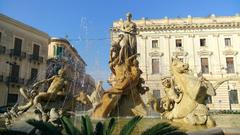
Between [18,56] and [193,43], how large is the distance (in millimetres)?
22756

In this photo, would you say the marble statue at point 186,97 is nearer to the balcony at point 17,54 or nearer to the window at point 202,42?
the balcony at point 17,54

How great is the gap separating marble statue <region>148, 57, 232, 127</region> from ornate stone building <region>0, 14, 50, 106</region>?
78.8 feet

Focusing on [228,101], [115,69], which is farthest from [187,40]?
[115,69]

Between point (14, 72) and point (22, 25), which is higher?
point (22, 25)

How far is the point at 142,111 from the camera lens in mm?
9383

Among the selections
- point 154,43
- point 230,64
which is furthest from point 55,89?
point 230,64

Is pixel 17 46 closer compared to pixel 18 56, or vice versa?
pixel 18 56

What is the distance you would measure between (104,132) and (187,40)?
122ft

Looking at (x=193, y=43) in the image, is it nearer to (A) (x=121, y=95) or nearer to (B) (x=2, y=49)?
(B) (x=2, y=49)

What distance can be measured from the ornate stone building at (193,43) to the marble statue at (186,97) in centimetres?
2924

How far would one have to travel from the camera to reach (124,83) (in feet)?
30.2

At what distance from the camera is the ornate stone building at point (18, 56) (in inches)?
1225

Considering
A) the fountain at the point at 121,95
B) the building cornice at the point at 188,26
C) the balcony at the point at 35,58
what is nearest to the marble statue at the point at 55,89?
the fountain at the point at 121,95

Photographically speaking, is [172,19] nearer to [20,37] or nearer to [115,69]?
[20,37]
